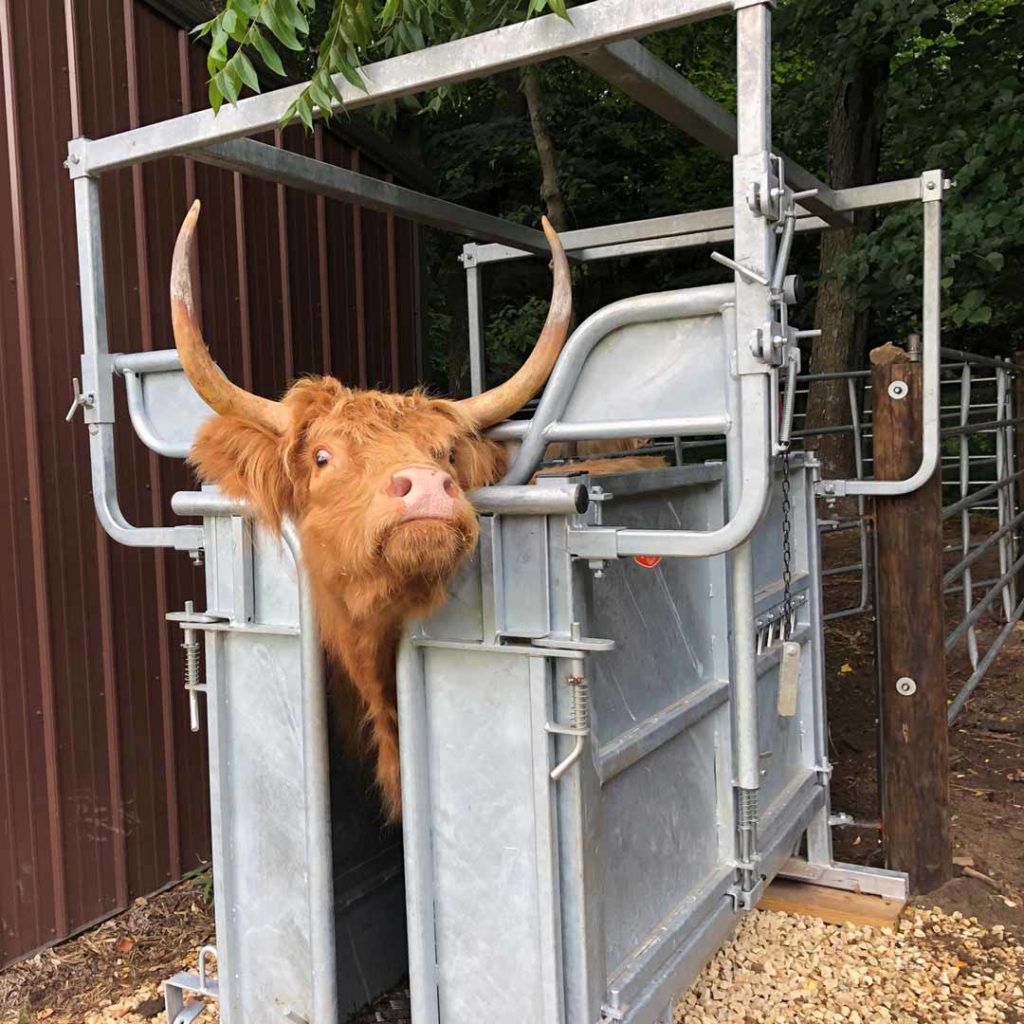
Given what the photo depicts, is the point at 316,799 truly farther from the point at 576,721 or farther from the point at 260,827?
the point at 576,721

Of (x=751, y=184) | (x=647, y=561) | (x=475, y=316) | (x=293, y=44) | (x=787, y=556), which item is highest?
(x=293, y=44)

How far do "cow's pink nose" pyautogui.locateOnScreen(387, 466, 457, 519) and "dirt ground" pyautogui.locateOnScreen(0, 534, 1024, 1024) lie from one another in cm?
192

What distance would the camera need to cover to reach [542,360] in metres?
2.13

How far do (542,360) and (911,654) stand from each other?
2.15 meters

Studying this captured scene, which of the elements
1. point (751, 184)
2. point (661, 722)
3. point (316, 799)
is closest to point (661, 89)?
point (751, 184)

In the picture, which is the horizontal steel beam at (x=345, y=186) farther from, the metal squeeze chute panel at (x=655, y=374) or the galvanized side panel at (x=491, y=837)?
the galvanized side panel at (x=491, y=837)

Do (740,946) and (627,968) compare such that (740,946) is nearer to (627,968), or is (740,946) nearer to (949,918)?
(949,918)

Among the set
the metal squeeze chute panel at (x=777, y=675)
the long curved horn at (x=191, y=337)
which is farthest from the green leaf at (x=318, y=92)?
the metal squeeze chute panel at (x=777, y=675)

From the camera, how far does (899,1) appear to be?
6.16 m

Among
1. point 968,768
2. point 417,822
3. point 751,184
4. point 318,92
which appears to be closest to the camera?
point 751,184

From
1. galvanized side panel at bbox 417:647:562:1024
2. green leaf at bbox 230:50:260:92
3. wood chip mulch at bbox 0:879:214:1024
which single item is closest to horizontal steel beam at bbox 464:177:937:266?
green leaf at bbox 230:50:260:92

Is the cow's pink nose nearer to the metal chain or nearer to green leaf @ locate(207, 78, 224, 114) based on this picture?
green leaf @ locate(207, 78, 224, 114)

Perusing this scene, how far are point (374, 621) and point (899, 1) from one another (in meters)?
6.02

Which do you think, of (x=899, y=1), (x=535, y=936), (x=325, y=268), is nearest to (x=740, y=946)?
(x=535, y=936)
